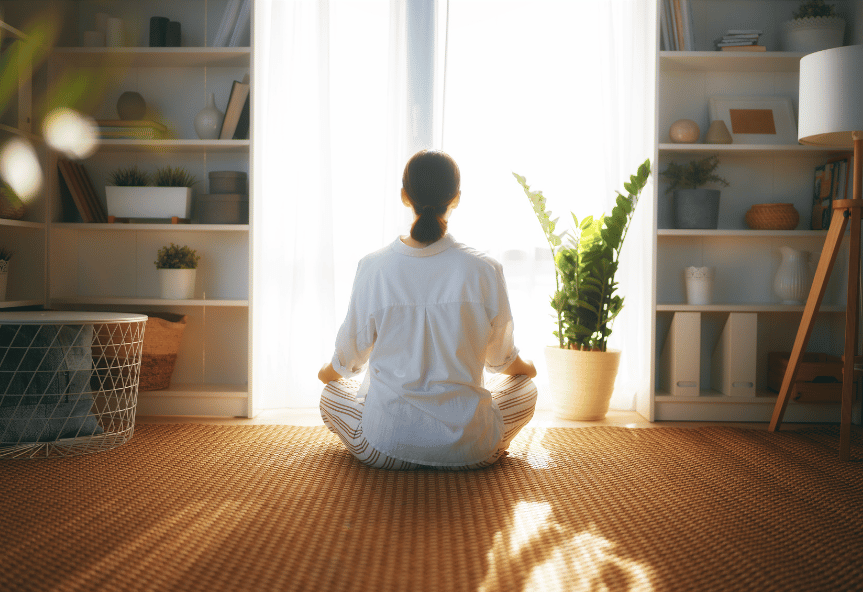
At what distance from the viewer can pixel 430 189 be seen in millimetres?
1876

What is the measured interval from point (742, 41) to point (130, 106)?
8.91 feet

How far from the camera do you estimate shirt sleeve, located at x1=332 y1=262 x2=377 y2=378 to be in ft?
6.45

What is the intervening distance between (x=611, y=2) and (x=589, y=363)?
165 cm

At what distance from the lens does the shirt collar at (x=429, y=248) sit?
1.91 meters

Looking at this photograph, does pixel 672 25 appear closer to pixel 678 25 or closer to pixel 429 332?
pixel 678 25

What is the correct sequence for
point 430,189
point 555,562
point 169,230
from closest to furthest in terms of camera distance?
point 555,562 → point 430,189 → point 169,230

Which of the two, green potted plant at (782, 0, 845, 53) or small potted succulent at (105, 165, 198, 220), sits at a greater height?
green potted plant at (782, 0, 845, 53)

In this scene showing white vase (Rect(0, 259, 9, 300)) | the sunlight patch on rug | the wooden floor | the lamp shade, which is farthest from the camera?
the wooden floor

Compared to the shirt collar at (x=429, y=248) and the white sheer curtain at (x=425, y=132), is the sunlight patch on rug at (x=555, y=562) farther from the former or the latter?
the white sheer curtain at (x=425, y=132)

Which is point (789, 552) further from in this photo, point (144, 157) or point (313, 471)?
point (144, 157)

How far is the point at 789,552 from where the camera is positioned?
148 cm

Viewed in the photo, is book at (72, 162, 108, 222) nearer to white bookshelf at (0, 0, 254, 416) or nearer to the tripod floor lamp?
white bookshelf at (0, 0, 254, 416)

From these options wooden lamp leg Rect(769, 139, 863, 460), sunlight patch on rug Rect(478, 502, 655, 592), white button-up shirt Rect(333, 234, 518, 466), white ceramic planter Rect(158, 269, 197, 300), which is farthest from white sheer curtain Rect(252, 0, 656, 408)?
sunlight patch on rug Rect(478, 502, 655, 592)

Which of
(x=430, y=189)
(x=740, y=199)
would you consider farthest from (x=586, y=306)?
(x=430, y=189)
